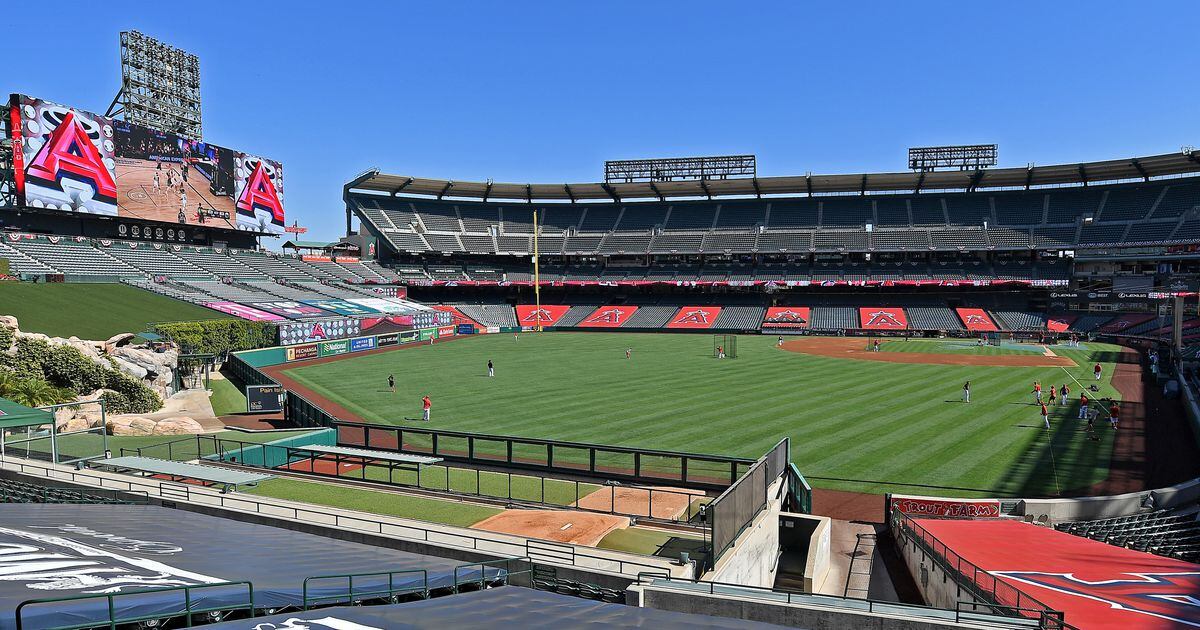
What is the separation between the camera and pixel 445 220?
94.5 meters

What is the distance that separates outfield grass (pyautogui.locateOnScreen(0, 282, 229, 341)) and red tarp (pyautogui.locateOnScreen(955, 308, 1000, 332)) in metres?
68.5

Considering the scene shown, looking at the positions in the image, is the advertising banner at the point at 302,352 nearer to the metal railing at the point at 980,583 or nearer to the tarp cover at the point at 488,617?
the metal railing at the point at 980,583

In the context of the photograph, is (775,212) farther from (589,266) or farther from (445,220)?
(445,220)

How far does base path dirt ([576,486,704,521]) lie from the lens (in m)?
14.5

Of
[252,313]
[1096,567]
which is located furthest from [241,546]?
[252,313]

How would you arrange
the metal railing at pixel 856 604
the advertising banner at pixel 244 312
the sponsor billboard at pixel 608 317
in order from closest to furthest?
the metal railing at pixel 856 604
the advertising banner at pixel 244 312
the sponsor billboard at pixel 608 317

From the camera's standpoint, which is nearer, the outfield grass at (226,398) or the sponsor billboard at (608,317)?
the outfield grass at (226,398)

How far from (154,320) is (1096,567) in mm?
52545

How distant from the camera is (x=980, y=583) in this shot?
33.8ft

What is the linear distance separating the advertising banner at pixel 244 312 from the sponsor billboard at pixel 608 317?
35180 mm

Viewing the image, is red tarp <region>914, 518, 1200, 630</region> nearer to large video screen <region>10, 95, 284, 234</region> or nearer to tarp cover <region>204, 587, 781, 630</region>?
tarp cover <region>204, 587, 781, 630</region>

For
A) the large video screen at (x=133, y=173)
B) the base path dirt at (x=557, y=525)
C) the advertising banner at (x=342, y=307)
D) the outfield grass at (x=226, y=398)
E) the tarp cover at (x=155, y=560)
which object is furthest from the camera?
the advertising banner at (x=342, y=307)

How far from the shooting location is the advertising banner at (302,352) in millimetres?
45062

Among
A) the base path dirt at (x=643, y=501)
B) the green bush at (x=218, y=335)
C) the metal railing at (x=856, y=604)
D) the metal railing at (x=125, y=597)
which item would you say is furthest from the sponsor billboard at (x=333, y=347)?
the metal railing at (x=125, y=597)
